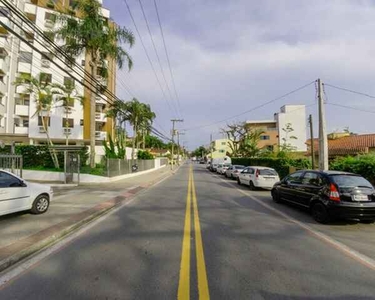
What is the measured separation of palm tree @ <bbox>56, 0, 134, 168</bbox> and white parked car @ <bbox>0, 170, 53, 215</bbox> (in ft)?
42.8

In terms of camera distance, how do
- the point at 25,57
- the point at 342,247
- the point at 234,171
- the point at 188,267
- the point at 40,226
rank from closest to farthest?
the point at 188,267 < the point at 342,247 < the point at 40,226 < the point at 234,171 < the point at 25,57

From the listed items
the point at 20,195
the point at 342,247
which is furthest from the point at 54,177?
the point at 342,247

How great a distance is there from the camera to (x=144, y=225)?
7285mm

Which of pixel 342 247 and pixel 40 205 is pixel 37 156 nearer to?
pixel 40 205

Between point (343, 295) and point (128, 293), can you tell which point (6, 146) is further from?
point (343, 295)

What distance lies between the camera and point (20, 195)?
7.62 metres

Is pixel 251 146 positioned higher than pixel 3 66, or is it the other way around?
pixel 3 66

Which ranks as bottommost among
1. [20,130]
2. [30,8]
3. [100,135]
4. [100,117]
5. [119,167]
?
[119,167]

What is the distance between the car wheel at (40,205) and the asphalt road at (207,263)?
2354mm

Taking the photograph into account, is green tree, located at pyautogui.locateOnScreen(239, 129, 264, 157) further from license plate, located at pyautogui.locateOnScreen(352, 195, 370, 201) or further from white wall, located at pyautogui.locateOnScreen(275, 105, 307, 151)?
license plate, located at pyautogui.locateOnScreen(352, 195, 370, 201)

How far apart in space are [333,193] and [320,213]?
0.76m

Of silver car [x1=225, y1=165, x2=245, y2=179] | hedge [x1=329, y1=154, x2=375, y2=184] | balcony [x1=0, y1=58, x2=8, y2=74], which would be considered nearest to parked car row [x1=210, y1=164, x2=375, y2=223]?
hedge [x1=329, y1=154, x2=375, y2=184]

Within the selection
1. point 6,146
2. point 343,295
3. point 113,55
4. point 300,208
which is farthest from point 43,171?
point 343,295

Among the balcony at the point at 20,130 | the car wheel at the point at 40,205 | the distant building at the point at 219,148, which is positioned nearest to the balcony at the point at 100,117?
the balcony at the point at 20,130
